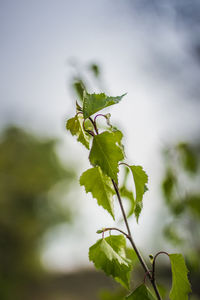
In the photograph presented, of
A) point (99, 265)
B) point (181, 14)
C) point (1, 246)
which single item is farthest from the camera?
point (1, 246)

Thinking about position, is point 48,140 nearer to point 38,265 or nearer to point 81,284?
point 38,265

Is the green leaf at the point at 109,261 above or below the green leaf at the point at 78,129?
below

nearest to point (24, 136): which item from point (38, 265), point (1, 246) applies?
point (1, 246)

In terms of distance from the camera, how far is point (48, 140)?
948 centimetres

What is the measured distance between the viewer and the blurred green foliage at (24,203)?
25.6 feet

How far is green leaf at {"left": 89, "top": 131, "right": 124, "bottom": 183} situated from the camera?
0.32 meters

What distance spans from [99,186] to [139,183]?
6cm

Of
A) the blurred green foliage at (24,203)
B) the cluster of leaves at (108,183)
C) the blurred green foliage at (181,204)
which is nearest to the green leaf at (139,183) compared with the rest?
the cluster of leaves at (108,183)

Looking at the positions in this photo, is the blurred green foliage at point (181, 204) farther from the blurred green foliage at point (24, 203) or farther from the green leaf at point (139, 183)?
the blurred green foliage at point (24, 203)

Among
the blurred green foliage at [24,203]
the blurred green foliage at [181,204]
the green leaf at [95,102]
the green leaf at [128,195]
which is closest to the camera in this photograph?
the green leaf at [95,102]

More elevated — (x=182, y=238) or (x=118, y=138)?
(x=118, y=138)

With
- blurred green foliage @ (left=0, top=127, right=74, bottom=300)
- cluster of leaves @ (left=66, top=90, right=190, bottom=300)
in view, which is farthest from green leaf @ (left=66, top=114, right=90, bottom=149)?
blurred green foliage @ (left=0, top=127, right=74, bottom=300)

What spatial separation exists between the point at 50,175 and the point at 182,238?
27.1ft

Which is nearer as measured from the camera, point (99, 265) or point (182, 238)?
point (99, 265)
